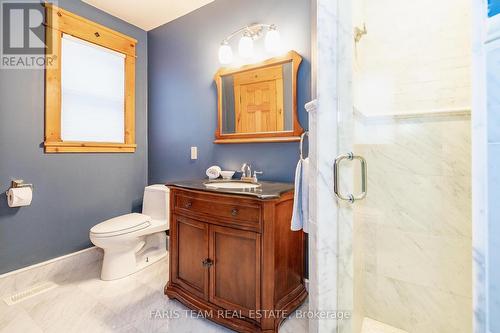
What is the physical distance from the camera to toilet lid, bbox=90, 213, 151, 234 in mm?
1853

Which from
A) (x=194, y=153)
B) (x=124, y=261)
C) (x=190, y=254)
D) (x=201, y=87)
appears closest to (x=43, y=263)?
(x=124, y=261)

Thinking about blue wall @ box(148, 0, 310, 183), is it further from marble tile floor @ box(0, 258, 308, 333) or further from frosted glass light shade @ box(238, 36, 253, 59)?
marble tile floor @ box(0, 258, 308, 333)

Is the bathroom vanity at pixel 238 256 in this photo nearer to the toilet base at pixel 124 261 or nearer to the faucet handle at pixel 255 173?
the faucet handle at pixel 255 173

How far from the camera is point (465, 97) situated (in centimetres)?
122

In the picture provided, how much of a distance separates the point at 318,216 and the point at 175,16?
2.62m

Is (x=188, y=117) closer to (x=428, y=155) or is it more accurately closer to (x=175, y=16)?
(x=175, y=16)

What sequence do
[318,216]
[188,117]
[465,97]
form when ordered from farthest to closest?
[188,117] → [465,97] → [318,216]

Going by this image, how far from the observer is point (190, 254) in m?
1.59

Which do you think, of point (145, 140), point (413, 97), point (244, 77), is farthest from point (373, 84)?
point (145, 140)

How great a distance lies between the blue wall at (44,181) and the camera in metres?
1.83

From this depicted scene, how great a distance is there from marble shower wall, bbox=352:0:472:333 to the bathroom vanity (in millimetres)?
421

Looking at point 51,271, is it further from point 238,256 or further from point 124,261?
→ point 238,256

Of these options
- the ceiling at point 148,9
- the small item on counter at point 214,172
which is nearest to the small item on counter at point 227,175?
the small item on counter at point 214,172

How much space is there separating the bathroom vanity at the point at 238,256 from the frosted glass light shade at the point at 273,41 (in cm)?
112
